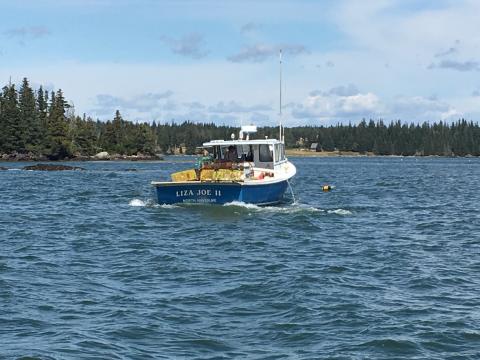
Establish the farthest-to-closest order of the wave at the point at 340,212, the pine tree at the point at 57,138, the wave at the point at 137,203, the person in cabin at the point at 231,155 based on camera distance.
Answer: the pine tree at the point at 57,138 → the wave at the point at 137,203 → the person in cabin at the point at 231,155 → the wave at the point at 340,212

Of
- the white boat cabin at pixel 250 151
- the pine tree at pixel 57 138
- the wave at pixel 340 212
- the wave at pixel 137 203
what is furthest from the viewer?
the pine tree at pixel 57 138

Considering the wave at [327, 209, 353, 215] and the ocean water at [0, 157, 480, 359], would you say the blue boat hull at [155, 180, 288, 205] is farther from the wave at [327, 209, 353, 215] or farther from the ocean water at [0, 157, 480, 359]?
the wave at [327, 209, 353, 215]

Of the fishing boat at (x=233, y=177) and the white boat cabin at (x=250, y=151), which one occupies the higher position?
the white boat cabin at (x=250, y=151)

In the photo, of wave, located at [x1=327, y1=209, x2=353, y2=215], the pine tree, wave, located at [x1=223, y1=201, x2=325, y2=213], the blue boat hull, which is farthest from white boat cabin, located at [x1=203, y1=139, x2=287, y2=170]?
the pine tree

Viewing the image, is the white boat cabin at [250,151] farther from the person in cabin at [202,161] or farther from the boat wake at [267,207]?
the boat wake at [267,207]

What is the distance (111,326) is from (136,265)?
7.29m

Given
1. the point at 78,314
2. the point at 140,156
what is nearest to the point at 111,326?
the point at 78,314

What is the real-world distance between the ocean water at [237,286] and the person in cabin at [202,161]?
2825mm

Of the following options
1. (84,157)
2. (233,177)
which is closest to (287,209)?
(233,177)

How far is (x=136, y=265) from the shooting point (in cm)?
2234

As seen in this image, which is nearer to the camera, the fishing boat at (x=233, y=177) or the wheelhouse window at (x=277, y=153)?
the fishing boat at (x=233, y=177)

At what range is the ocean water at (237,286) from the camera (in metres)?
14.1

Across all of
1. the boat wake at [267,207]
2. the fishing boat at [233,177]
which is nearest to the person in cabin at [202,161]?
the fishing boat at [233,177]

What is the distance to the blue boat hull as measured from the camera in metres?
36.5
